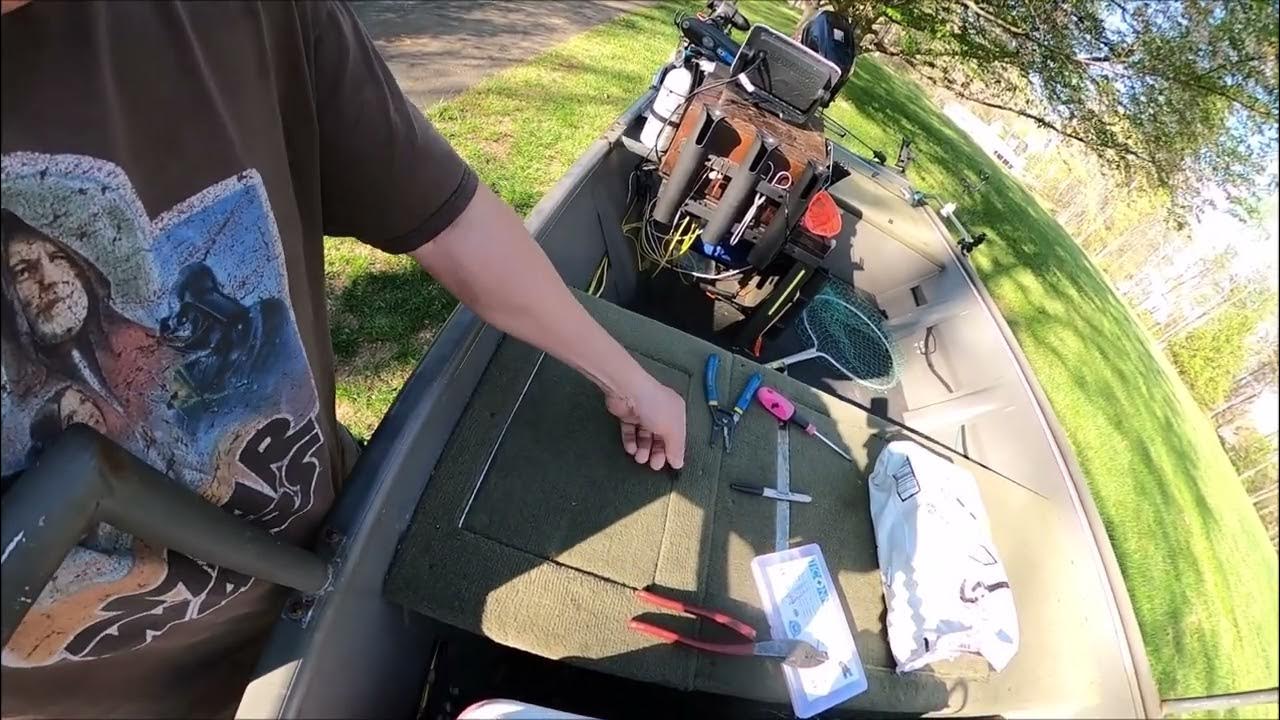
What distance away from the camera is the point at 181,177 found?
587mm

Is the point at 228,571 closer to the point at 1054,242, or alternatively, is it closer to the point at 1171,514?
the point at 1171,514

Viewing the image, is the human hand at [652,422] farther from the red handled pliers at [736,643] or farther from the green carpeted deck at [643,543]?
the red handled pliers at [736,643]

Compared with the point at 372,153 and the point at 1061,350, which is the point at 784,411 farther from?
the point at 1061,350

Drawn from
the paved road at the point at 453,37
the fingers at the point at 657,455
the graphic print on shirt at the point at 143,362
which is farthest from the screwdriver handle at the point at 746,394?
the paved road at the point at 453,37

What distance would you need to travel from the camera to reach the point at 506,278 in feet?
3.00

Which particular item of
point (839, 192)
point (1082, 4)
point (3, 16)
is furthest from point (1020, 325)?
point (3, 16)

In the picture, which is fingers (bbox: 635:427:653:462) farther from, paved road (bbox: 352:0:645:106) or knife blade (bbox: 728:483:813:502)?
paved road (bbox: 352:0:645:106)

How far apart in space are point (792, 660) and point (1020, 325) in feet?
16.4

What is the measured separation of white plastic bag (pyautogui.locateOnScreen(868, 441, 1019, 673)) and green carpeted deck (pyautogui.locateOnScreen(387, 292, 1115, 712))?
4 cm

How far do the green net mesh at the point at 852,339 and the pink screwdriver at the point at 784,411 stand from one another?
2.88ft

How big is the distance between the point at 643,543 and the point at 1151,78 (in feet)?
5.97

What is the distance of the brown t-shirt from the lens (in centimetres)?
50

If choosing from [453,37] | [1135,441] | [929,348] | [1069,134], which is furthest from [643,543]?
[453,37]

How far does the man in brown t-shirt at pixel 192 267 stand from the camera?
50cm
